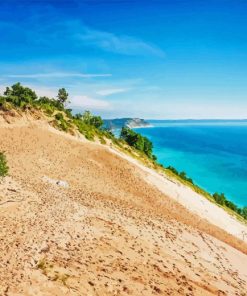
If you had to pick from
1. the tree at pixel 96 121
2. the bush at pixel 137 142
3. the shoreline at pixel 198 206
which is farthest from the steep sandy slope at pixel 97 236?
the tree at pixel 96 121

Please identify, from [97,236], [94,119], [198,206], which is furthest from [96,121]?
[97,236]

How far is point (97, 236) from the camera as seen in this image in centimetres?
3014

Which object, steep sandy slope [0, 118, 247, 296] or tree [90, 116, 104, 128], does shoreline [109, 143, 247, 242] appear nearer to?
steep sandy slope [0, 118, 247, 296]

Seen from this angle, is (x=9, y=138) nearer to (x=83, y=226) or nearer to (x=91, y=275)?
(x=83, y=226)

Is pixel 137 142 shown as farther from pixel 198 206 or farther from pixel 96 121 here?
pixel 198 206

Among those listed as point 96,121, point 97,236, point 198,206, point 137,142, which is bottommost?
point 97,236

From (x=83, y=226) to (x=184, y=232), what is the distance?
37.3 feet

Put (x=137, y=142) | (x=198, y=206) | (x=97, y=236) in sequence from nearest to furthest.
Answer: (x=97, y=236)
(x=198, y=206)
(x=137, y=142)

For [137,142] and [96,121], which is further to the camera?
[96,121]

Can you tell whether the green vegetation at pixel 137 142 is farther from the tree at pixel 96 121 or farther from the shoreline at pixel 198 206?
the shoreline at pixel 198 206

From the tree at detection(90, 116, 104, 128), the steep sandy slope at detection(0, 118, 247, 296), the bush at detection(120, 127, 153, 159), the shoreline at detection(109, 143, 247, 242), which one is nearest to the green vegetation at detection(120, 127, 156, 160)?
the bush at detection(120, 127, 153, 159)

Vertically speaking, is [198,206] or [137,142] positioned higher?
[137,142]

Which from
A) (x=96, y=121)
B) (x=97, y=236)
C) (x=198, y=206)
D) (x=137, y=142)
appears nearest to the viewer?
(x=97, y=236)

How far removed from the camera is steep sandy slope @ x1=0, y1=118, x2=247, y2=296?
23.3m
